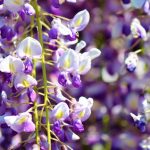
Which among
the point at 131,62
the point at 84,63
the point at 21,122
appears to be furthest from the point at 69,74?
the point at 131,62

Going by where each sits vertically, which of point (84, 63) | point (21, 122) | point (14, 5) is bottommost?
point (21, 122)

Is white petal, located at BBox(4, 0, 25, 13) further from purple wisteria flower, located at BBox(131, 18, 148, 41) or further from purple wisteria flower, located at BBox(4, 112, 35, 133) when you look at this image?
purple wisteria flower, located at BBox(131, 18, 148, 41)

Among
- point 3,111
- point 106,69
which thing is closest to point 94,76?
point 106,69

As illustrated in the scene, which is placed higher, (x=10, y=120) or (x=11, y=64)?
(x=11, y=64)

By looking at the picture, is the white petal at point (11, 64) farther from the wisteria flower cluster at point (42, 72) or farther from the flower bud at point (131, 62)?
the flower bud at point (131, 62)

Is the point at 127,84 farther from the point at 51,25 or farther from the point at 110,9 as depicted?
the point at 51,25

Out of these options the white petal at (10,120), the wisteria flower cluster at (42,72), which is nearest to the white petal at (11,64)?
the wisteria flower cluster at (42,72)

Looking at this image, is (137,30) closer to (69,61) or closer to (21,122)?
(69,61)

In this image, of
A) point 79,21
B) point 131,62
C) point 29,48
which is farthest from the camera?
point 131,62
